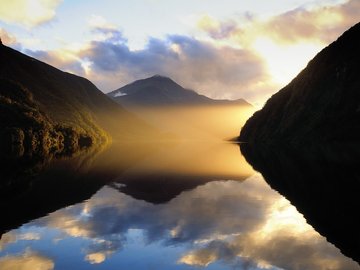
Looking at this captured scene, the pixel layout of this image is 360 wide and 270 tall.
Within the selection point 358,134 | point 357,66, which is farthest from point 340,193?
point 357,66

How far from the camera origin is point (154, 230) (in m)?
31.0

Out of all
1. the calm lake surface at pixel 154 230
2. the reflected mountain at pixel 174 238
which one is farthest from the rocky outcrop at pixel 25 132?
the reflected mountain at pixel 174 238

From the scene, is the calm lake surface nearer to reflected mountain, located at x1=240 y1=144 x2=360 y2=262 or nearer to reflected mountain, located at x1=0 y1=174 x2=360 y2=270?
reflected mountain, located at x1=0 y1=174 x2=360 y2=270

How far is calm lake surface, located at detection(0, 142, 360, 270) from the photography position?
23.6 m

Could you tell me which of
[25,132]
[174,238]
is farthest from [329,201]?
[25,132]

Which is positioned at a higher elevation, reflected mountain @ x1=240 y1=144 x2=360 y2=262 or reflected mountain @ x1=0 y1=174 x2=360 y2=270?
reflected mountain @ x1=240 y1=144 x2=360 y2=262

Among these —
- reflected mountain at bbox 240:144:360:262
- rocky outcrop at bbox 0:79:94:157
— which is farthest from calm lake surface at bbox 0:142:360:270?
rocky outcrop at bbox 0:79:94:157

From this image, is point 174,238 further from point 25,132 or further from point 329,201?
point 25,132

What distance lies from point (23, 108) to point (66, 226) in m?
179

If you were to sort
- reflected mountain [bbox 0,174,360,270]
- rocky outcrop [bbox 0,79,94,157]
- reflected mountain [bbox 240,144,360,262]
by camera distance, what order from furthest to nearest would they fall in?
rocky outcrop [bbox 0,79,94,157] < reflected mountain [bbox 240,144,360,262] < reflected mountain [bbox 0,174,360,270]

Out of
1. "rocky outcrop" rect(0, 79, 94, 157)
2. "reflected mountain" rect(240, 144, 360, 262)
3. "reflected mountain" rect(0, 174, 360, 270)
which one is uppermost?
"rocky outcrop" rect(0, 79, 94, 157)

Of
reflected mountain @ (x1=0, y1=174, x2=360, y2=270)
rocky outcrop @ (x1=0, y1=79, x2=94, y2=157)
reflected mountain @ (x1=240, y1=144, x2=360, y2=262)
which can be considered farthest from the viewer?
rocky outcrop @ (x1=0, y1=79, x2=94, y2=157)

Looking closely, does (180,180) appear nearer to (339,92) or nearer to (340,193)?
(340,193)

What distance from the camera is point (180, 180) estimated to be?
66.6 m
